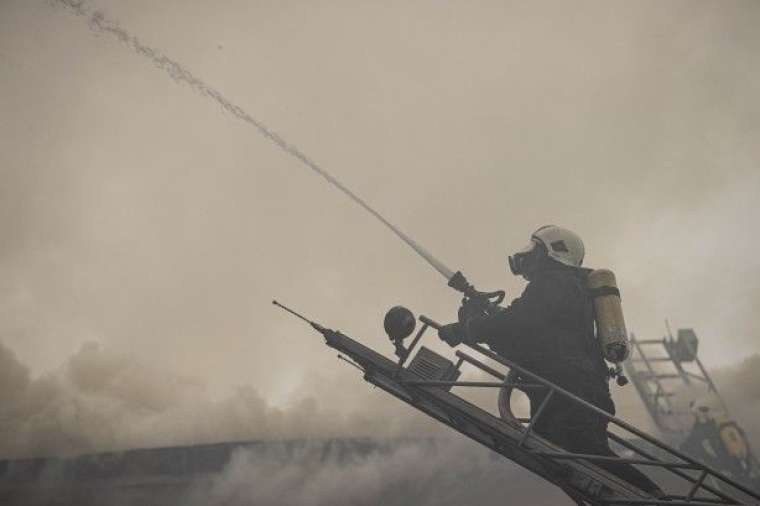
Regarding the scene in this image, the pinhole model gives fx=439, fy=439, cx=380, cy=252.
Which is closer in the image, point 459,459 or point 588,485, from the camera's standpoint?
point 588,485

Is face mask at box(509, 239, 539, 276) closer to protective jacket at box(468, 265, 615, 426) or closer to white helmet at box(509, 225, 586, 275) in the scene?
white helmet at box(509, 225, 586, 275)

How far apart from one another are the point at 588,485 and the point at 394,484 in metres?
56.5

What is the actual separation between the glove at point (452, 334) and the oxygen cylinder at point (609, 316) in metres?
1.39

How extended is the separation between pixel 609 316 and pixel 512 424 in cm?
147

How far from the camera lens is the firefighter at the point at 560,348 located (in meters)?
4.12

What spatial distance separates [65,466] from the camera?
315ft

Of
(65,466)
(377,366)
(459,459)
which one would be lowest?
(65,466)

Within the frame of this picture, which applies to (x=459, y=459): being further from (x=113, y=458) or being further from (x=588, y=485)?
(x=113, y=458)

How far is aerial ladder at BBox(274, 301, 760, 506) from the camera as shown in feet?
11.8

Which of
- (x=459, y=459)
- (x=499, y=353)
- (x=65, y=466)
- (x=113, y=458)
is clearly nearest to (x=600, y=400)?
(x=499, y=353)

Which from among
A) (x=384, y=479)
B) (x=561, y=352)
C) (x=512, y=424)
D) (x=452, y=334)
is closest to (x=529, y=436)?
(x=512, y=424)

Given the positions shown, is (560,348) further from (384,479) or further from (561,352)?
(384,479)

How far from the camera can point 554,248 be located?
16.3ft

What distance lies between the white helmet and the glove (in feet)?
3.74
